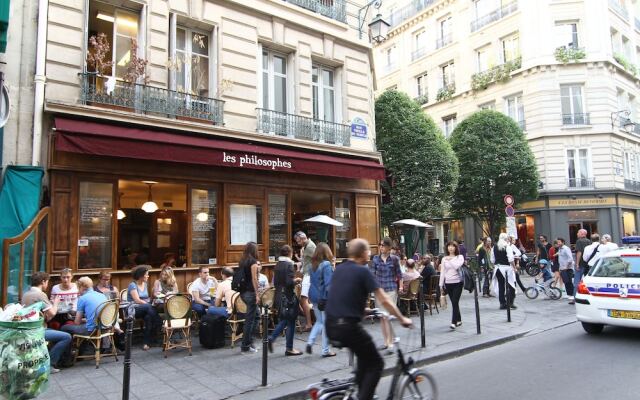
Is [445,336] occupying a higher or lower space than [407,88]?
lower

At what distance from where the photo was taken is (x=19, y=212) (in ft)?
25.8

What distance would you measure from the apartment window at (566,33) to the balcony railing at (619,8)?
322 centimetres

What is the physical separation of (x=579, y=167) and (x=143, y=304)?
26.0 m

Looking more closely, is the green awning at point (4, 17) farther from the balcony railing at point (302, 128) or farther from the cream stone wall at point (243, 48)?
the balcony railing at point (302, 128)

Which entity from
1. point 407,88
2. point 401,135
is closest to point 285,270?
point 401,135

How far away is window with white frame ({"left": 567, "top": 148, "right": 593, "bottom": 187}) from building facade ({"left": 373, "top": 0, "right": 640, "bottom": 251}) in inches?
2.0

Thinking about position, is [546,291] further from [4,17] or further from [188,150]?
[4,17]

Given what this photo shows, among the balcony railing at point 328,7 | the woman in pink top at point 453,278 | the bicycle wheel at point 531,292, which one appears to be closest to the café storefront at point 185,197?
the woman in pink top at point 453,278

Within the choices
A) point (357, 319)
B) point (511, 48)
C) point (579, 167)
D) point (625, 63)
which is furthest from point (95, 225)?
point (625, 63)

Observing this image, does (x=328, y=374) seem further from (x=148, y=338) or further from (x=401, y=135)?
(x=401, y=135)

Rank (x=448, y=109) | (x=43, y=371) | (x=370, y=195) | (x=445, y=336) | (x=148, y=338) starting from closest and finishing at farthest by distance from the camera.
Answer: (x=43, y=371) → (x=148, y=338) → (x=445, y=336) → (x=370, y=195) → (x=448, y=109)

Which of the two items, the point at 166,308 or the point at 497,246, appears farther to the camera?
the point at 497,246

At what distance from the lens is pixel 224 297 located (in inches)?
344

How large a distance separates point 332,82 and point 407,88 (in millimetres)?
22754
